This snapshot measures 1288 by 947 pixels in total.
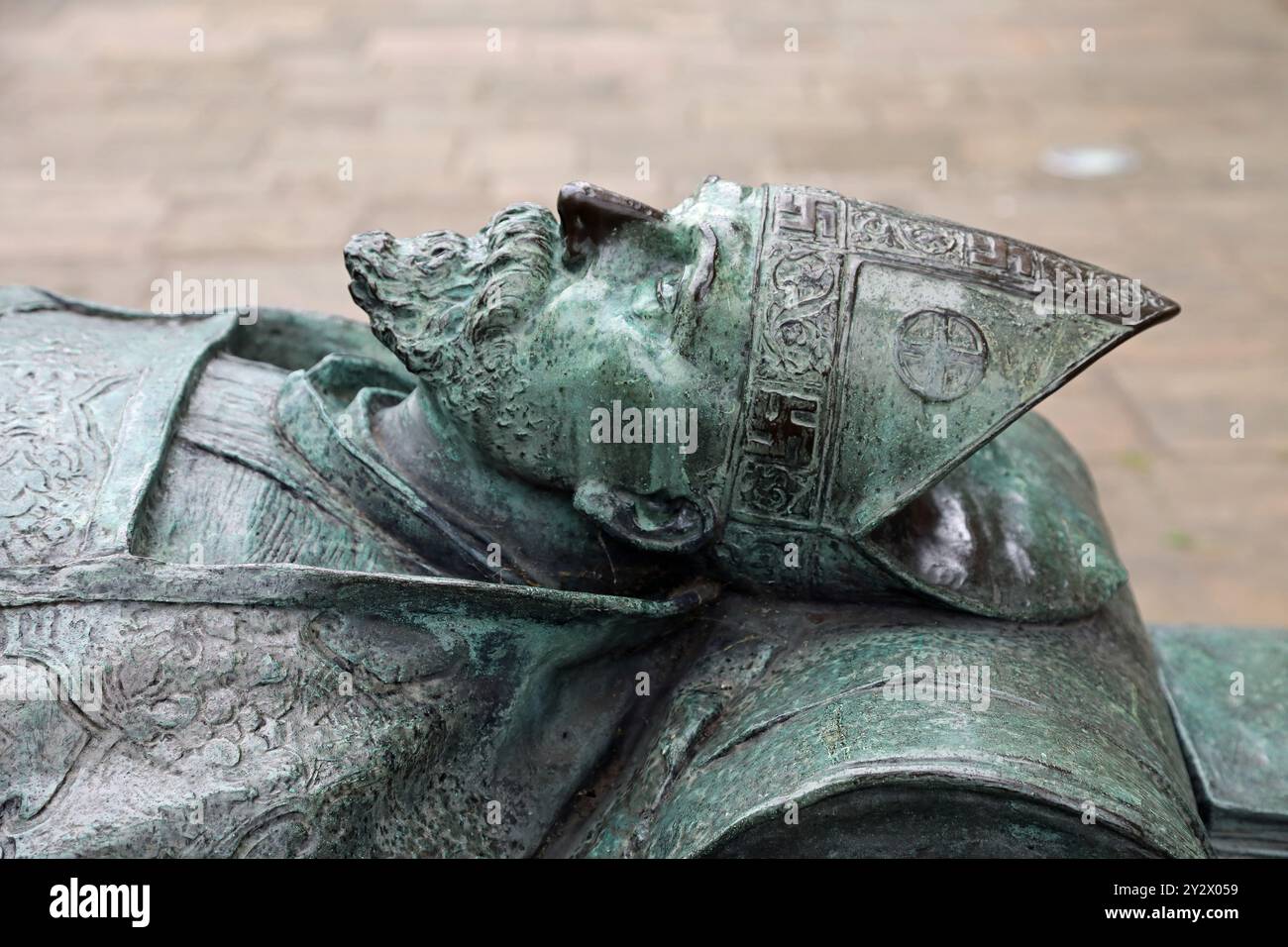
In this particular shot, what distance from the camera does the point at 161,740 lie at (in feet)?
5.33

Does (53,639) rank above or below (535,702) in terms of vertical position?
above

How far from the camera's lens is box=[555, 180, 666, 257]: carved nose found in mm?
1746

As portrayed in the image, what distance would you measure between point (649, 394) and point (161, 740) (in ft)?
2.37

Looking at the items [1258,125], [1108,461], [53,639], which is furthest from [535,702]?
[1258,125]

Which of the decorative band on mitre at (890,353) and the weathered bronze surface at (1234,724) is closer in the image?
the decorative band on mitre at (890,353)

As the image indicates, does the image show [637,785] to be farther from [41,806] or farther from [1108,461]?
[1108,461]
